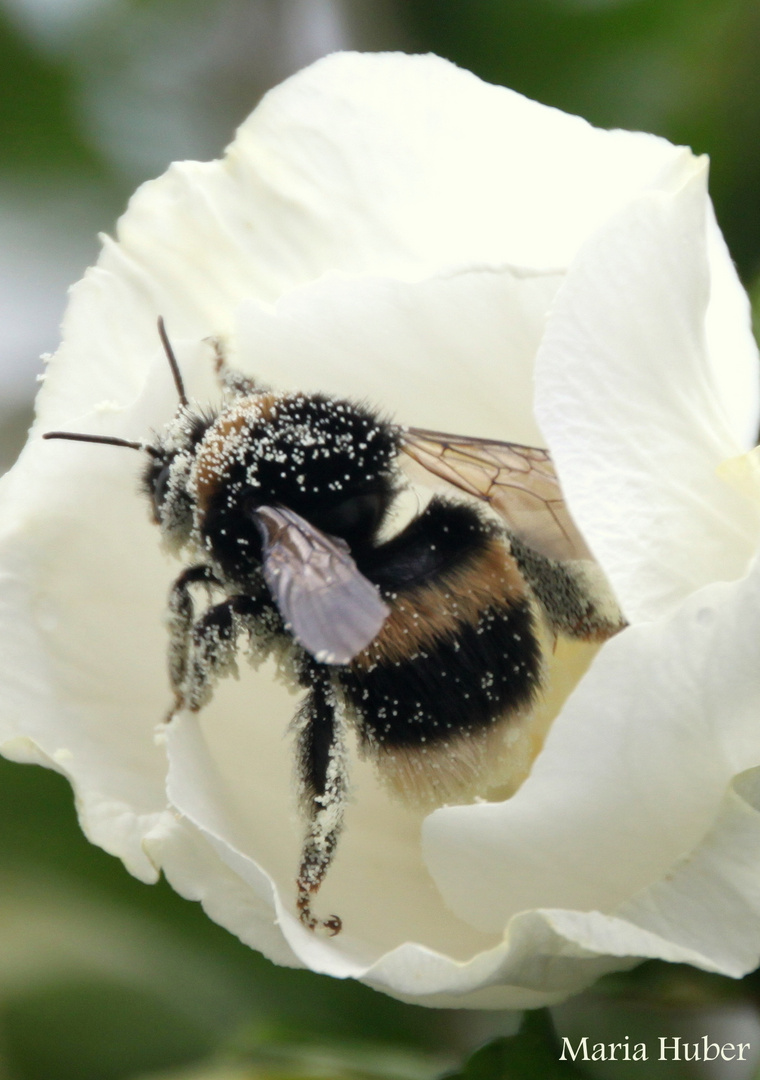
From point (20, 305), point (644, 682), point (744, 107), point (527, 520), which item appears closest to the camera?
point (644, 682)

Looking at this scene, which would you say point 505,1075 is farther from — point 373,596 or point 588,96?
point 588,96

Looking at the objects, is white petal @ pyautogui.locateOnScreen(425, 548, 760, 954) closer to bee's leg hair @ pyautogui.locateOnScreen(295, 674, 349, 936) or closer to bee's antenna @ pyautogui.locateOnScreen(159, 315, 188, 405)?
bee's leg hair @ pyautogui.locateOnScreen(295, 674, 349, 936)

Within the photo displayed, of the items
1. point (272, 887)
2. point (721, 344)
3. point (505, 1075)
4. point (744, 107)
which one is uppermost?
point (744, 107)

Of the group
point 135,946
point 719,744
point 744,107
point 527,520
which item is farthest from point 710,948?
point 744,107

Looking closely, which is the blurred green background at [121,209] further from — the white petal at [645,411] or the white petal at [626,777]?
the white petal at [645,411]

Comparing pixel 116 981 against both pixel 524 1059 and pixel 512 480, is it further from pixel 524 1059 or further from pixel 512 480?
pixel 512 480

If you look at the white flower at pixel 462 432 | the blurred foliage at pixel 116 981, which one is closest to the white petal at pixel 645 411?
the white flower at pixel 462 432

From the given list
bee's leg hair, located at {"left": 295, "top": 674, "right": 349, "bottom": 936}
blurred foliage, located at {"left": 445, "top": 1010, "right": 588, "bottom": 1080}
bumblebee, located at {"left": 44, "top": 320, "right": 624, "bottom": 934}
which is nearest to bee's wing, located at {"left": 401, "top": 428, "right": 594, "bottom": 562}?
bumblebee, located at {"left": 44, "top": 320, "right": 624, "bottom": 934}
